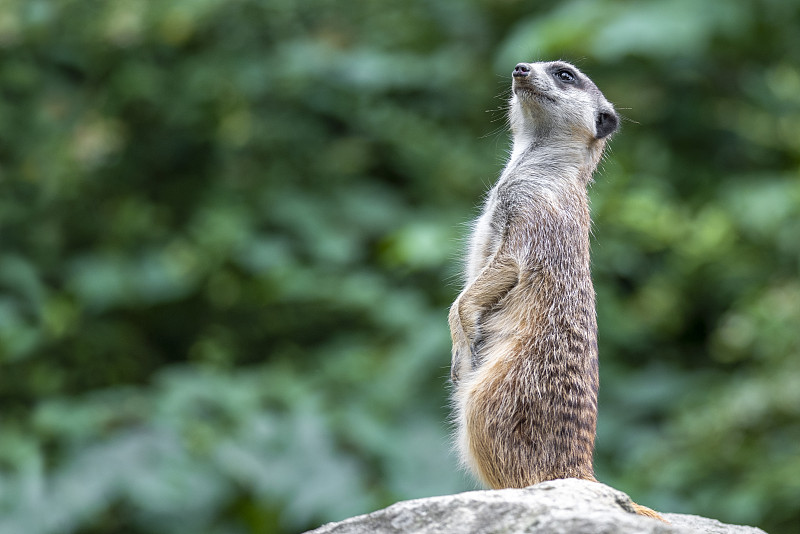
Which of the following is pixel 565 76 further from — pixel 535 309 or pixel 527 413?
pixel 527 413

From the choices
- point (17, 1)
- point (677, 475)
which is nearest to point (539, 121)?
point (677, 475)

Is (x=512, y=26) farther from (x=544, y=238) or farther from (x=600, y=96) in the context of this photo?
(x=544, y=238)

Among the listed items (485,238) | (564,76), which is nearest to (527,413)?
(485,238)

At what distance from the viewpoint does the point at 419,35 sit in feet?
24.8

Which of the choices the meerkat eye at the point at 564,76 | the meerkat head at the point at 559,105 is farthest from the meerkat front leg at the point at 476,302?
the meerkat eye at the point at 564,76

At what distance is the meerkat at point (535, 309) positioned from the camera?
2.79m

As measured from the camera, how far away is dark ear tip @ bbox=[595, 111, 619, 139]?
3.45 metres

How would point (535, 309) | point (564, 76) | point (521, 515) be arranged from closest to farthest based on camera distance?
point (521, 515) < point (535, 309) < point (564, 76)

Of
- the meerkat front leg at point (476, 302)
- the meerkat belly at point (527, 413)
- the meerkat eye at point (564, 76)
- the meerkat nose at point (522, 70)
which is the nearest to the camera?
the meerkat belly at point (527, 413)

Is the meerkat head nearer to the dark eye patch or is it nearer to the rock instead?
the dark eye patch

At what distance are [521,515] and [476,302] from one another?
0.91 meters

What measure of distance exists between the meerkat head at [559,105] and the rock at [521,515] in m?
1.38

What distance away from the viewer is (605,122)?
347 centimetres

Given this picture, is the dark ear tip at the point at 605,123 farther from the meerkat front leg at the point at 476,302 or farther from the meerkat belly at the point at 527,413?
the meerkat belly at the point at 527,413
